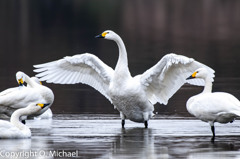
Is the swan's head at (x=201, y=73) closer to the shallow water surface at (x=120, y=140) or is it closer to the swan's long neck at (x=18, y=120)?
the shallow water surface at (x=120, y=140)

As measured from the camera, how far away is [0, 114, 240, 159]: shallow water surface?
39.3 ft

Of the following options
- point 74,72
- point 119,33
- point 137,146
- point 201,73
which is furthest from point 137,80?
point 119,33

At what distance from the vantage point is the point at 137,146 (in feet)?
42.0

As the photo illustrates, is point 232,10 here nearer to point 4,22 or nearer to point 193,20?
point 193,20

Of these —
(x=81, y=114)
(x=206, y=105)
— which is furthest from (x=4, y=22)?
(x=206, y=105)

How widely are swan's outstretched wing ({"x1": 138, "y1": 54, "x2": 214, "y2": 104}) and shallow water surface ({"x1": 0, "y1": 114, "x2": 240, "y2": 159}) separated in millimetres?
580

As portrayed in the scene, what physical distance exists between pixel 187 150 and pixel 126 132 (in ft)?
8.66

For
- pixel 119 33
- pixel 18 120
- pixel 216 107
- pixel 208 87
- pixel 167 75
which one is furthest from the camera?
pixel 119 33

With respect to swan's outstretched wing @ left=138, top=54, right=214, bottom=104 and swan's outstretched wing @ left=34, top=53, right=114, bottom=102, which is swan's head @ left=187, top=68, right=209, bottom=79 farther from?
swan's outstretched wing @ left=34, top=53, right=114, bottom=102

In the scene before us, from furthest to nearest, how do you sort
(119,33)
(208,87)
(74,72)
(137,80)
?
(119,33)
(74,72)
(137,80)
(208,87)

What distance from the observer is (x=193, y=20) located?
56.9m

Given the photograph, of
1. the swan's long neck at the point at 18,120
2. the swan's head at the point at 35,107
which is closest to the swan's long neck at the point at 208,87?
the swan's head at the point at 35,107

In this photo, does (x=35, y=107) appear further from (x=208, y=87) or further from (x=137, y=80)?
(x=208, y=87)

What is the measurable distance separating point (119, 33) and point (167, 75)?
28.4 metres
